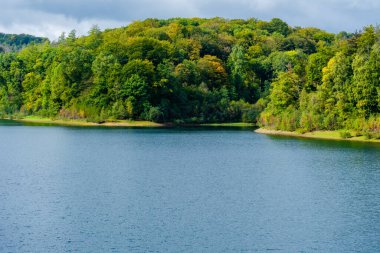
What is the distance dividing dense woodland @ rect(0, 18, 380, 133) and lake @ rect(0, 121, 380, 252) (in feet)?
65.3

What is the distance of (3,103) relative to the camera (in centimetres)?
15825

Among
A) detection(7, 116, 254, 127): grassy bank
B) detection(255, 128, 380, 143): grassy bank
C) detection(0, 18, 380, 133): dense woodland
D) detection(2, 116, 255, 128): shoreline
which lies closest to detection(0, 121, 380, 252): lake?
detection(255, 128, 380, 143): grassy bank

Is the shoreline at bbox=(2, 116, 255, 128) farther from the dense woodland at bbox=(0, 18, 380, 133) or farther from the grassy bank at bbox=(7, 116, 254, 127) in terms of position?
the dense woodland at bbox=(0, 18, 380, 133)

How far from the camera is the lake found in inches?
1280

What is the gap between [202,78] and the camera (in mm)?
145875

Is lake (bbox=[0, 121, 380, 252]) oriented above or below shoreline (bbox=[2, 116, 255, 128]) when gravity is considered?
below

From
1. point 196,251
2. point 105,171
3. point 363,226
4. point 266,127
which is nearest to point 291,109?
point 266,127

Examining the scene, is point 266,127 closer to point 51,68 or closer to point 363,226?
point 51,68

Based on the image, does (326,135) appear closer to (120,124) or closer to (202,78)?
(120,124)

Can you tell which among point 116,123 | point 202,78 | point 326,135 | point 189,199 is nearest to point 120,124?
point 116,123

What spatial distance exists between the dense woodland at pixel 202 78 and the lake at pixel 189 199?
1990cm

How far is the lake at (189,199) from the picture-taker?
3250 centimetres

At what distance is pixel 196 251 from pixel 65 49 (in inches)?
4851

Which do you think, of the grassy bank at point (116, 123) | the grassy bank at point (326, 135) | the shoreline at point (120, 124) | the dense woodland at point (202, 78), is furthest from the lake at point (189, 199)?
the grassy bank at point (116, 123)
